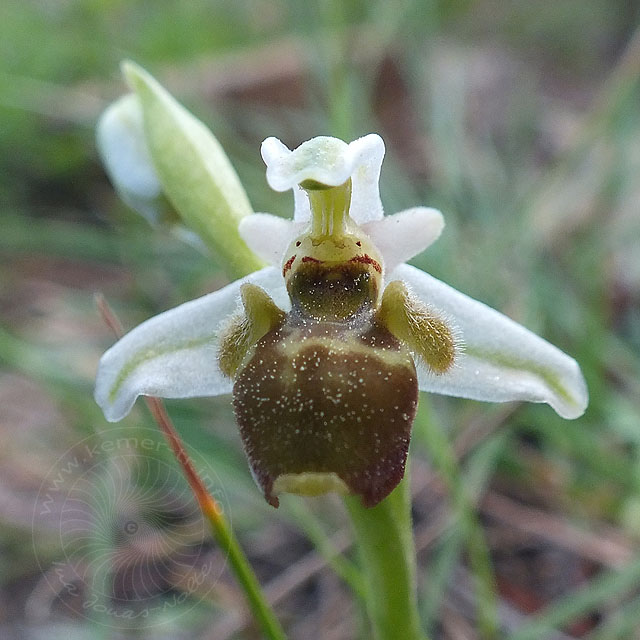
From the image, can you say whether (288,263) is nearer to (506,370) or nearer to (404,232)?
(404,232)

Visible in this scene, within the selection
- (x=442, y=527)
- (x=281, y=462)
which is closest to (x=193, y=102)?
(x=442, y=527)

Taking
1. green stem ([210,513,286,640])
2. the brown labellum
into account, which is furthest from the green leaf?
green stem ([210,513,286,640])

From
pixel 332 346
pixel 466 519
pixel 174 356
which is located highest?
pixel 332 346

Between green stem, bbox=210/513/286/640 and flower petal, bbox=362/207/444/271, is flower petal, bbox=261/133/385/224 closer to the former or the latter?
flower petal, bbox=362/207/444/271

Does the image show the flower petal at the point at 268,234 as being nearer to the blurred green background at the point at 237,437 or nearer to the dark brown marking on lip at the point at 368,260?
the dark brown marking on lip at the point at 368,260

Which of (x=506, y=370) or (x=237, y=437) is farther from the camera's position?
(x=237, y=437)

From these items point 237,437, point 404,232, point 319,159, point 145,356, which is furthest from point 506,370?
point 237,437

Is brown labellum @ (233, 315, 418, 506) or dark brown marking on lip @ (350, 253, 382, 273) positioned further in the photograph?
dark brown marking on lip @ (350, 253, 382, 273)
